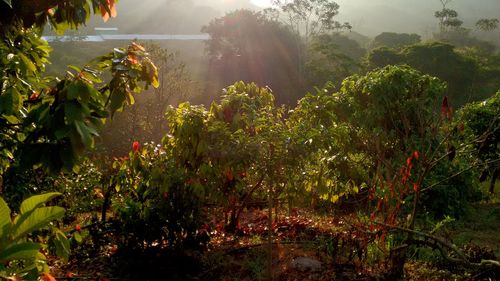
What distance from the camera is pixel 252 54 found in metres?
26.6

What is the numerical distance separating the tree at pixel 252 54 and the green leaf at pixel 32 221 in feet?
79.6

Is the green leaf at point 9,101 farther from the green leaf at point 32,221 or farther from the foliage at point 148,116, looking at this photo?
the foliage at point 148,116

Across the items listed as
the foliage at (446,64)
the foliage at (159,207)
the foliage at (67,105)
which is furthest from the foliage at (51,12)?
the foliage at (446,64)

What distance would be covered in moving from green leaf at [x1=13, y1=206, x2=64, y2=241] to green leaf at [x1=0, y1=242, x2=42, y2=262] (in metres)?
0.04

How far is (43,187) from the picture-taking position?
→ 7156 mm

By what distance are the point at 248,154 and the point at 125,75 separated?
183 cm

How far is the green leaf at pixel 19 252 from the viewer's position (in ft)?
3.66

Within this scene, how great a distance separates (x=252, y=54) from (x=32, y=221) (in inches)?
1022

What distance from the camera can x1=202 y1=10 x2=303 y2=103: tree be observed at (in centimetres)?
2630

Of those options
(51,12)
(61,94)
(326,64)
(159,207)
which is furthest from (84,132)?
(326,64)

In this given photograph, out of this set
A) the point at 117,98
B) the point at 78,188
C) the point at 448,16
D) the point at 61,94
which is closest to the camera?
the point at 61,94

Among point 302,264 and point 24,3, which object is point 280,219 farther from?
point 24,3

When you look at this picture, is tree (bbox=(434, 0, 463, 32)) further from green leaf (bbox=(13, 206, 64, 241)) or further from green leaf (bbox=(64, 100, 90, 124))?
green leaf (bbox=(13, 206, 64, 241))

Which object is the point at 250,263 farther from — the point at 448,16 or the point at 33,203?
the point at 448,16
